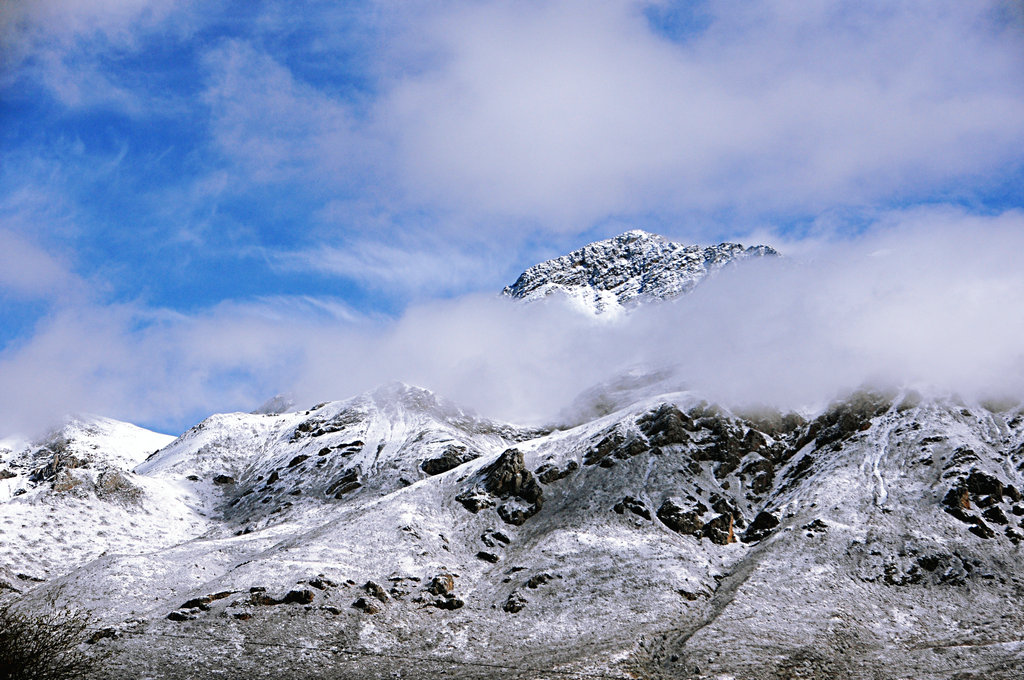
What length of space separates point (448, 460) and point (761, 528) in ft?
163

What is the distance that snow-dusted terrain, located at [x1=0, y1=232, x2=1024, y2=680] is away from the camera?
53969 millimetres

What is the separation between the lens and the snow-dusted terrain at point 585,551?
53969mm

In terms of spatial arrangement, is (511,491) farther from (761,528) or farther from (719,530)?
(761,528)

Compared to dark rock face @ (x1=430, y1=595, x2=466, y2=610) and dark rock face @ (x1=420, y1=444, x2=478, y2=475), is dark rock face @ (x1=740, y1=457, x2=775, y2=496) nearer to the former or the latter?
dark rock face @ (x1=430, y1=595, x2=466, y2=610)

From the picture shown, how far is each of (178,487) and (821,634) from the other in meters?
95.8

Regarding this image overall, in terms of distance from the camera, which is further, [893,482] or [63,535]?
[63,535]

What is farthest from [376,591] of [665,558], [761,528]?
[761,528]

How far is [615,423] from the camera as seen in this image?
4146 inches

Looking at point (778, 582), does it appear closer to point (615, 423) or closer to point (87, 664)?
point (615, 423)

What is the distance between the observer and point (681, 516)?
8181 cm

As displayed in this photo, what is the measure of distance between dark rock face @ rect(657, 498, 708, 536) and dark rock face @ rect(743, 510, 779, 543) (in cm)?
517

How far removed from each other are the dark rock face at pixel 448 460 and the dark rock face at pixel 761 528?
4579cm

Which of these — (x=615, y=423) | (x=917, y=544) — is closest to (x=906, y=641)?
(x=917, y=544)

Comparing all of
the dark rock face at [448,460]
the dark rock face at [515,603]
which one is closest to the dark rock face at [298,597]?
the dark rock face at [515,603]
